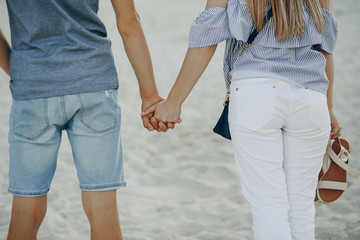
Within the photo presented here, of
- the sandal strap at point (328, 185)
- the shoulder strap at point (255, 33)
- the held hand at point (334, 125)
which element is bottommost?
the sandal strap at point (328, 185)

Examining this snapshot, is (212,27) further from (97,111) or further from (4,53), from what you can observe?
(4,53)

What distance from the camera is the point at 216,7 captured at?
223 centimetres

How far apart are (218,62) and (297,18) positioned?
5.81 meters

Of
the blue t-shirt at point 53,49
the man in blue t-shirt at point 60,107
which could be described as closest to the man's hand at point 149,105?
the man in blue t-shirt at point 60,107

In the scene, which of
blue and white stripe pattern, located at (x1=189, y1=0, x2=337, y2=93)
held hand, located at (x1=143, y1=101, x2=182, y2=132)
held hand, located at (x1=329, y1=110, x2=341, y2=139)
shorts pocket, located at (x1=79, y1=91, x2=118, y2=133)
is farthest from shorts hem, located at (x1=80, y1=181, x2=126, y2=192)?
held hand, located at (x1=329, y1=110, x2=341, y2=139)

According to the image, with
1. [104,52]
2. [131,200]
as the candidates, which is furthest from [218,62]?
[104,52]

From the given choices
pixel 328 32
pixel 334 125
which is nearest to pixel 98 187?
pixel 328 32

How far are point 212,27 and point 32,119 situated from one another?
3.01ft

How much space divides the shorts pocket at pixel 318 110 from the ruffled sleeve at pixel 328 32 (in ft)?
0.87

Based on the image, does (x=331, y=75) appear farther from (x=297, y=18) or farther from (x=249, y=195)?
(x=249, y=195)

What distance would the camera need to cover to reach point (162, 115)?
261 cm

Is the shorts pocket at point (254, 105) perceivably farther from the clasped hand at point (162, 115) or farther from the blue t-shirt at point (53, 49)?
the blue t-shirt at point (53, 49)

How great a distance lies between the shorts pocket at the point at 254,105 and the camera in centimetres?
211

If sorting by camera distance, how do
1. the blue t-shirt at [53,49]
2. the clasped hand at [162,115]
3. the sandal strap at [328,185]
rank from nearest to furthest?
the blue t-shirt at [53,49] < the clasped hand at [162,115] < the sandal strap at [328,185]
